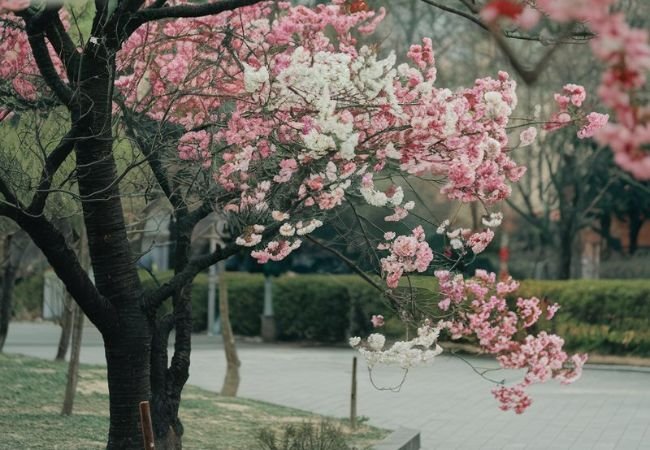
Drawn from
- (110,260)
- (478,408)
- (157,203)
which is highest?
(157,203)

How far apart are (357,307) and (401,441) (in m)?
16.2

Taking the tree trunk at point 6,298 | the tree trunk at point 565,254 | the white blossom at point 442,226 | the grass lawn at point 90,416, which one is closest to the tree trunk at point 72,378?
the grass lawn at point 90,416

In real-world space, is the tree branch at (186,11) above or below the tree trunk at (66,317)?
above

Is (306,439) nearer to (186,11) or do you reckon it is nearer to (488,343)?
(488,343)

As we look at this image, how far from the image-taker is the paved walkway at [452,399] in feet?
42.2

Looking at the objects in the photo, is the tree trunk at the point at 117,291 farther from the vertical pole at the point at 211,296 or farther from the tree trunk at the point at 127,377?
the vertical pole at the point at 211,296

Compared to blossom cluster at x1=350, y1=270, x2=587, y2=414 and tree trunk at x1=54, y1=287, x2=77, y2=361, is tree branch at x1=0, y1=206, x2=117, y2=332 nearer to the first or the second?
blossom cluster at x1=350, y1=270, x2=587, y2=414

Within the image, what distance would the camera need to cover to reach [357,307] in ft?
91.3

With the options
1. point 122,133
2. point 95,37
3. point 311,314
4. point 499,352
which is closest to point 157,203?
point 122,133

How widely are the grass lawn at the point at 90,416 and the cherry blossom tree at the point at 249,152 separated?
6.09 ft

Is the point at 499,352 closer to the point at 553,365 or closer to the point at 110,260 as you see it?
the point at 553,365

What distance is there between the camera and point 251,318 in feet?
98.9

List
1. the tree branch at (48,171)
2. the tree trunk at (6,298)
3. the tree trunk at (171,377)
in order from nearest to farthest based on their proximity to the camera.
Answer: the tree branch at (48,171) < the tree trunk at (171,377) < the tree trunk at (6,298)

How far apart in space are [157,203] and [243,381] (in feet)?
21.7
